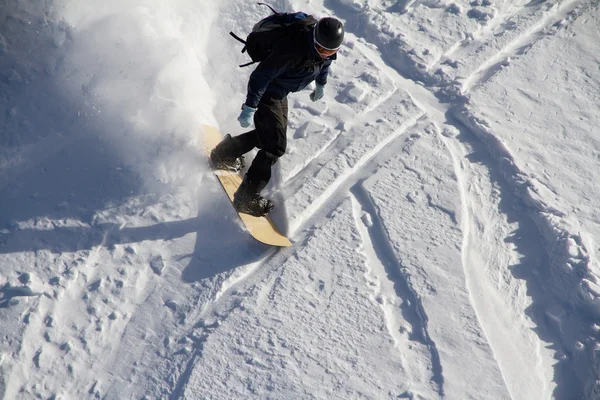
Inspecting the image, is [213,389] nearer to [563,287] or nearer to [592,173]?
[563,287]

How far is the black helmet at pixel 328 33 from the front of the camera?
→ 3.39 meters

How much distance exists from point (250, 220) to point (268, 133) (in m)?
0.73

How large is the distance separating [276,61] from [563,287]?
2827 mm

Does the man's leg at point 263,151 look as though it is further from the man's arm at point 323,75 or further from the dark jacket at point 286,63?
the man's arm at point 323,75

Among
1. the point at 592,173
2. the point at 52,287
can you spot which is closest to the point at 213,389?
the point at 52,287

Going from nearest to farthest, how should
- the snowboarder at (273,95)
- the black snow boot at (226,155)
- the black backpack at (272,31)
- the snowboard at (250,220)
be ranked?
1. the snowboarder at (273,95)
2. the black backpack at (272,31)
3. the snowboard at (250,220)
4. the black snow boot at (226,155)

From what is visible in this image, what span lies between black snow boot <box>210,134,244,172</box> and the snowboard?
0.05 meters

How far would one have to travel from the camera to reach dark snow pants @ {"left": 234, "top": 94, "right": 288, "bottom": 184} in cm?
392

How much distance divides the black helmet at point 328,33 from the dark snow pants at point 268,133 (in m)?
0.67

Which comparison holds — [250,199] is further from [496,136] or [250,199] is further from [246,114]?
[496,136]

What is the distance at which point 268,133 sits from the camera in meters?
3.97

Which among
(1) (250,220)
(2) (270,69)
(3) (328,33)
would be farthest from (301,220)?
(3) (328,33)

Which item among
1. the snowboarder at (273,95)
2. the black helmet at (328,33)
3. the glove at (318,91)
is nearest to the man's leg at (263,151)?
the snowboarder at (273,95)

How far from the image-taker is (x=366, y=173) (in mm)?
4707
